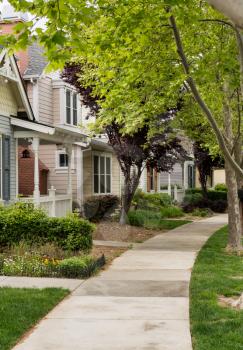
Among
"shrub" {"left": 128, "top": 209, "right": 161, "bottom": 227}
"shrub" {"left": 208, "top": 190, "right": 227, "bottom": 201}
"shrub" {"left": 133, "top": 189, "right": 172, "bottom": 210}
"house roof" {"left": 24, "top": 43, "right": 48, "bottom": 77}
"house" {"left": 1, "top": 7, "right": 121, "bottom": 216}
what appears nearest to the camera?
"house" {"left": 1, "top": 7, "right": 121, "bottom": 216}

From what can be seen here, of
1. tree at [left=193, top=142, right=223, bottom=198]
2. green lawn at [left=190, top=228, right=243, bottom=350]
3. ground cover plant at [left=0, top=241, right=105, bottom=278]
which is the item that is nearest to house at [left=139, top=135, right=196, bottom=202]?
tree at [left=193, top=142, right=223, bottom=198]

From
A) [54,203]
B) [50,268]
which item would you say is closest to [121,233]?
[54,203]

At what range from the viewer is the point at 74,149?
2502cm

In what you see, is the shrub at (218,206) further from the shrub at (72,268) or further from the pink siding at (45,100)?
the shrub at (72,268)

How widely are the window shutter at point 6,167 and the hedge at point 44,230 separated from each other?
12.9 ft

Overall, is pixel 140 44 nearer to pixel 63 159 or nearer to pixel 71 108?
pixel 71 108

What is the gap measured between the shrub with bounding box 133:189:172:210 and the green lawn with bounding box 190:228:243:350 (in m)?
12.1

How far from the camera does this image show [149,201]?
2845 cm

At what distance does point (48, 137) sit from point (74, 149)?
5673mm

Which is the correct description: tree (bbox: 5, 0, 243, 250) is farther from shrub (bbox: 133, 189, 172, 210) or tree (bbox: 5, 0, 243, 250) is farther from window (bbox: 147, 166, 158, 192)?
window (bbox: 147, 166, 158, 192)

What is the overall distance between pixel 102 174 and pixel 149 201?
8.79 ft

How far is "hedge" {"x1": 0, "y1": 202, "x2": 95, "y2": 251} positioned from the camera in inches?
513

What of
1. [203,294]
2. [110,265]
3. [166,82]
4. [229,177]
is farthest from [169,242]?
[203,294]

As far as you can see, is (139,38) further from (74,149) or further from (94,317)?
(74,149)
